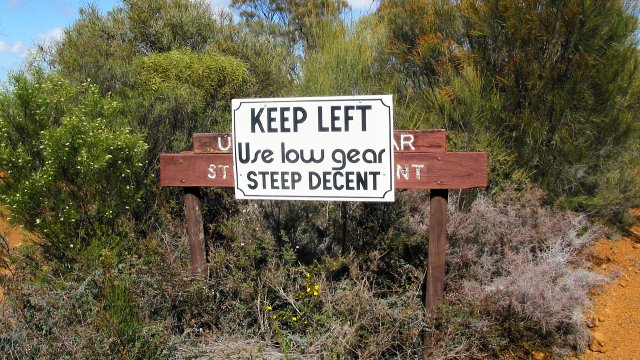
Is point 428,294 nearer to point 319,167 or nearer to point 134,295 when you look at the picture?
point 319,167

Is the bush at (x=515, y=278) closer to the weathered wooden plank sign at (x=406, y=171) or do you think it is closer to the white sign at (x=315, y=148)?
the weathered wooden plank sign at (x=406, y=171)

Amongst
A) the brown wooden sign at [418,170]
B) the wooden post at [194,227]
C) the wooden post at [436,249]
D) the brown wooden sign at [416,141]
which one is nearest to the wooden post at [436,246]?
the wooden post at [436,249]

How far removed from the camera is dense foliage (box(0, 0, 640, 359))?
13.0ft

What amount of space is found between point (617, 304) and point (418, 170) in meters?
2.44

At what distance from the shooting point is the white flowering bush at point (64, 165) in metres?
4.82

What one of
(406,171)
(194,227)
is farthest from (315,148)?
(194,227)

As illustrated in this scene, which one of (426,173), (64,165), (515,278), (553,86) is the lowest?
(515,278)

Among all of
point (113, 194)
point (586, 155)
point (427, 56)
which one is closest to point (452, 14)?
point (427, 56)

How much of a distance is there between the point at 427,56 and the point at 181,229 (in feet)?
11.9

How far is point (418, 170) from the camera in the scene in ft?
13.2

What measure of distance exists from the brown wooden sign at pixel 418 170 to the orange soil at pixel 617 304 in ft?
5.48

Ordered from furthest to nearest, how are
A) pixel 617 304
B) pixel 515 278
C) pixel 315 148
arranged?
pixel 617 304
pixel 515 278
pixel 315 148

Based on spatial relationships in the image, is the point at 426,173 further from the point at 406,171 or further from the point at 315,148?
the point at 315,148

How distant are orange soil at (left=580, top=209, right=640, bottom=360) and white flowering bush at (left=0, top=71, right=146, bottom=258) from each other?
3.91 metres
